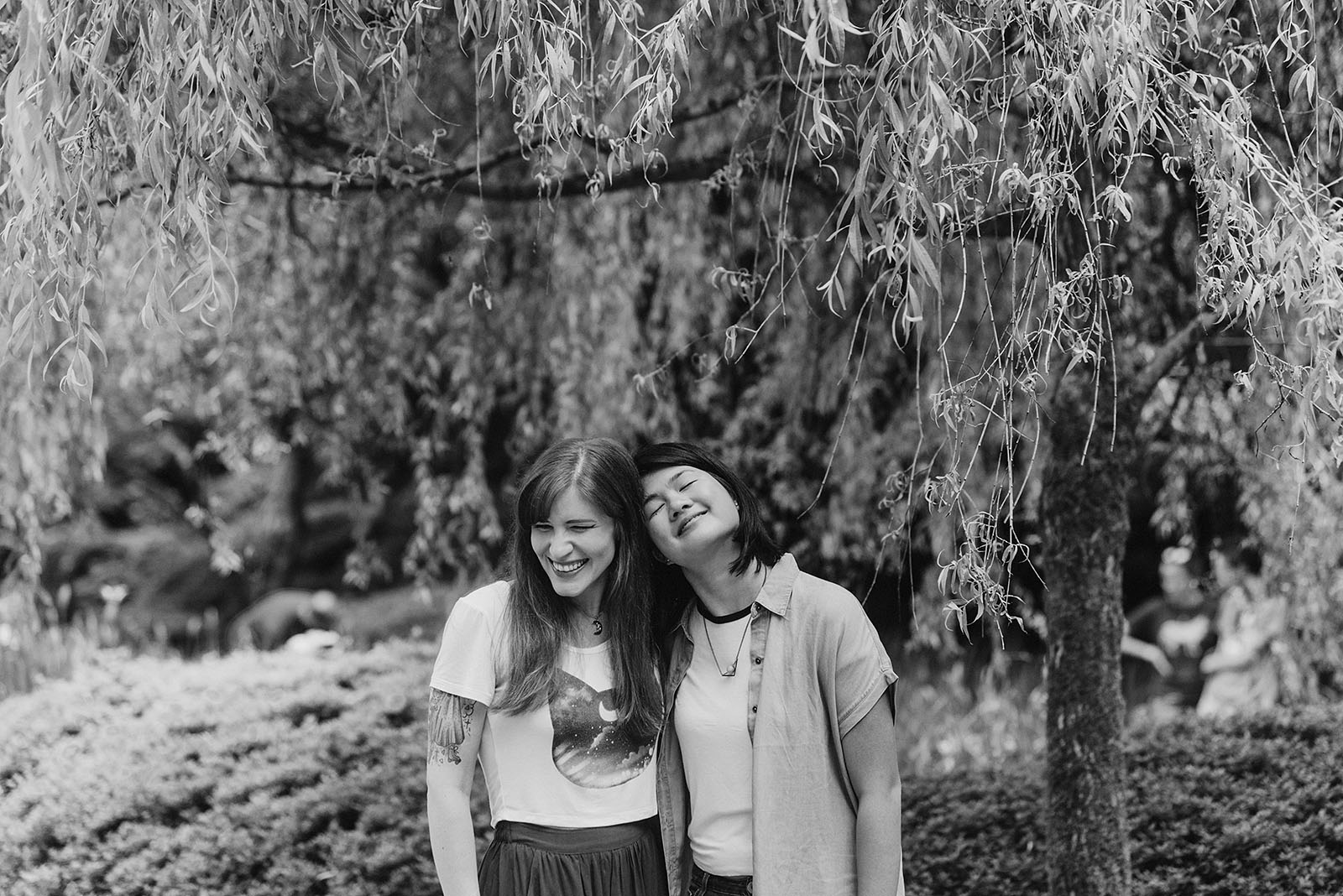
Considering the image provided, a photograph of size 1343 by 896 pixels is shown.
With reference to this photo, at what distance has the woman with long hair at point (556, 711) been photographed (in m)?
2.03

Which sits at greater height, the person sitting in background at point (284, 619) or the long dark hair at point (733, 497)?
the long dark hair at point (733, 497)

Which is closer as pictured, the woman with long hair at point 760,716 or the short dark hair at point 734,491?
the woman with long hair at point 760,716

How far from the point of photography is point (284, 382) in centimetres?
491

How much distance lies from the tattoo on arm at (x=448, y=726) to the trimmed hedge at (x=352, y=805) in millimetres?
1847

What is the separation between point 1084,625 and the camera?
10.1ft

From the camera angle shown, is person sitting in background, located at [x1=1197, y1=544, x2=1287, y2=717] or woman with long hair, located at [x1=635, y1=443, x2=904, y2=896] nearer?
woman with long hair, located at [x1=635, y1=443, x2=904, y2=896]

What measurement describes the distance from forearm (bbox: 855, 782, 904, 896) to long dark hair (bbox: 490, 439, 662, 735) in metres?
0.36

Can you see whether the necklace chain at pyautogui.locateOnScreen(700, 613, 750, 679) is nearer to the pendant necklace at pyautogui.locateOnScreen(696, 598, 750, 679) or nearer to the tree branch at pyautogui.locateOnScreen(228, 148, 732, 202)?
the pendant necklace at pyautogui.locateOnScreen(696, 598, 750, 679)

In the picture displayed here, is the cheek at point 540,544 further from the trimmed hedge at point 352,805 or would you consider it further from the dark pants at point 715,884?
the trimmed hedge at point 352,805

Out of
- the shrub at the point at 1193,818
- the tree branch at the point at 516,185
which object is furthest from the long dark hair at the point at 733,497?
the shrub at the point at 1193,818

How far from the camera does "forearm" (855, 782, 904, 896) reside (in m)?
1.97

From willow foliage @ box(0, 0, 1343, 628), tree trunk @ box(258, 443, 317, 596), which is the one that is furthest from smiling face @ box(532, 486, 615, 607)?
tree trunk @ box(258, 443, 317, 596)

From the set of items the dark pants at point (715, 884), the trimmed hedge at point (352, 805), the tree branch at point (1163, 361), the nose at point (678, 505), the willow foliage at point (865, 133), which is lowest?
the trimmed hedge at point (352, 805)

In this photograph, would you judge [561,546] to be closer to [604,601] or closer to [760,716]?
[604,601]
